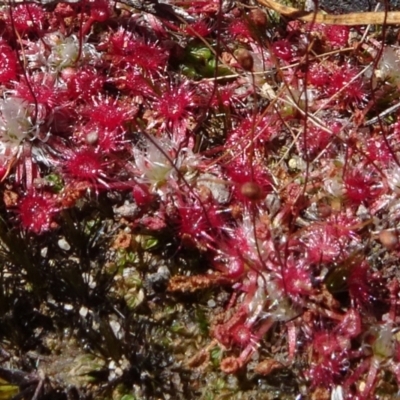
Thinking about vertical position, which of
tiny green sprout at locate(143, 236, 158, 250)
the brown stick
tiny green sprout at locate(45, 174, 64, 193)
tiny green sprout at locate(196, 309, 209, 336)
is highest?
the brown stick

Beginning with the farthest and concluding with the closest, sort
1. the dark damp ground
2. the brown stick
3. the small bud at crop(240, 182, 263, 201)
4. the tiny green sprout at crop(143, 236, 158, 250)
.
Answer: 1. the brown stick
2. the tiny green sprout at crop(143, 236, 158, 250)
3. the dark damp ground
4. the small bud at crop(240, 182, 263, 201)

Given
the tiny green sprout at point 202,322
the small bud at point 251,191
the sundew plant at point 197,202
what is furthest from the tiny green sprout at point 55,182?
the small bud at point 251,191

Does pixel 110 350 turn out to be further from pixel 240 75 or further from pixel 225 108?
pixel 240 75

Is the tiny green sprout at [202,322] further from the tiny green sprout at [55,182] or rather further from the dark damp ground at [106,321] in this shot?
the tiny green sprout at [55,182]

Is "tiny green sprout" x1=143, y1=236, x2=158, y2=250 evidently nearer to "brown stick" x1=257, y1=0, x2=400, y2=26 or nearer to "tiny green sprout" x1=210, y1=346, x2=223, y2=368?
"tiny green sprout" x1=210, y1=346, x2=223, y2=368

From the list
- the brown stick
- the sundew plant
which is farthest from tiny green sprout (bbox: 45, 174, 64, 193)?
the brown stick

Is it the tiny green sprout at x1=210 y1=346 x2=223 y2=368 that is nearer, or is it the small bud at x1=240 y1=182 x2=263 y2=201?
the small bud at x1=240 y1=182 x2=263 y2=201

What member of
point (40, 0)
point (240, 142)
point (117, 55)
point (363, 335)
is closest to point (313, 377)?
point (363, 335)

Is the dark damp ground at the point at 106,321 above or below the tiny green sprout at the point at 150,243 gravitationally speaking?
below

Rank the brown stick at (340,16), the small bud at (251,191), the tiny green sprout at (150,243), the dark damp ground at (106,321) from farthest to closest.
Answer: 1. the brown stick at (340,16)
2. the tiny green sprout at (150,243)
3. the dark damp ground at (106,321)
4. the small bud at (251,191)
